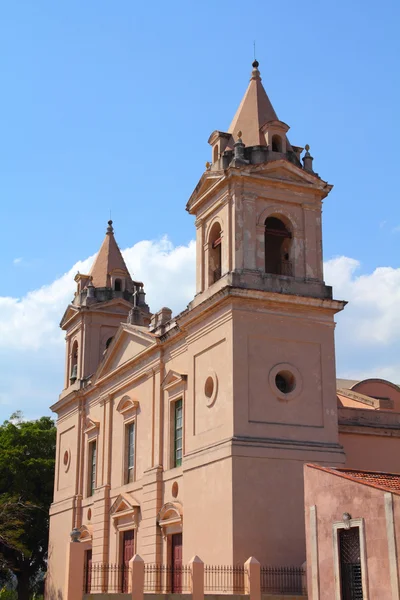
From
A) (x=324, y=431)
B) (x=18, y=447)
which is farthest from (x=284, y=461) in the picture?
(x=18, y=447)

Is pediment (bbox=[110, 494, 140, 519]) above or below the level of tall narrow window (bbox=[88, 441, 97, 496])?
below

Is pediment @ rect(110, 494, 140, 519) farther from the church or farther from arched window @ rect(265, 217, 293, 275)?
arched window @ rect(265, 217, 293, 275)

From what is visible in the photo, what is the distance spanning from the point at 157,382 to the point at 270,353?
5.68 meters

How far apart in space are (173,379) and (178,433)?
1.59 m

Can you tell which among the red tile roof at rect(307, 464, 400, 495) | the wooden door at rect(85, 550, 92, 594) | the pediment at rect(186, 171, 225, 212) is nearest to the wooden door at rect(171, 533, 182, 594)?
the wooden door at rect(85, 550, 92, 594)

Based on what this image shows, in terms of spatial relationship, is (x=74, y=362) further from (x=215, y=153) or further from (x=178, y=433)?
(x=215, y=153)

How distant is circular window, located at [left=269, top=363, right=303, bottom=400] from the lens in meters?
22.5

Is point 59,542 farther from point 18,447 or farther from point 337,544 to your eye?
point 337,544

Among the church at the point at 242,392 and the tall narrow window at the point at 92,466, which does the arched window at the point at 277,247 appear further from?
the tall narrow window at the point at 92,466

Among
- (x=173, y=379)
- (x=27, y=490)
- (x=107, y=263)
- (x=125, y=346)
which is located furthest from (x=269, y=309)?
(x=27, y=490)

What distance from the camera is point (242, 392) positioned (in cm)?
2202

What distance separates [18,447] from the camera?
4050 centimetres

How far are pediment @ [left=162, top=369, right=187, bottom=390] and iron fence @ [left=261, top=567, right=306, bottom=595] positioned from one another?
6.40 meters

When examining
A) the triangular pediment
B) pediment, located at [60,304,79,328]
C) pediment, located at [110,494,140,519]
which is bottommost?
pediment, located at [110,494,140,519]
